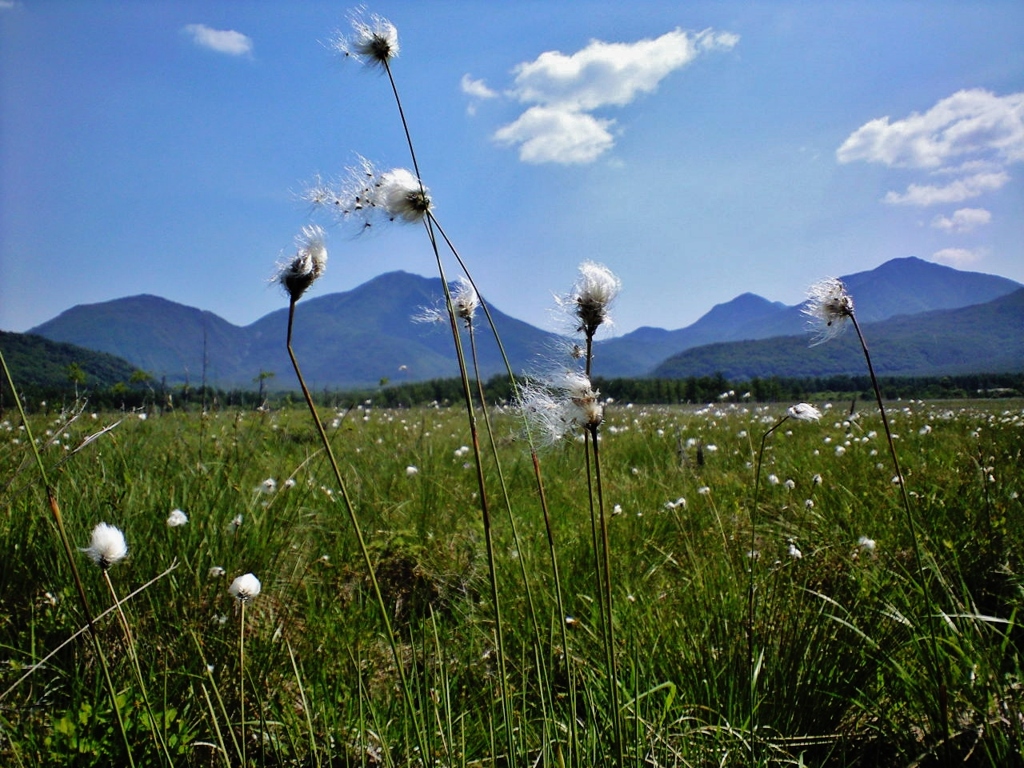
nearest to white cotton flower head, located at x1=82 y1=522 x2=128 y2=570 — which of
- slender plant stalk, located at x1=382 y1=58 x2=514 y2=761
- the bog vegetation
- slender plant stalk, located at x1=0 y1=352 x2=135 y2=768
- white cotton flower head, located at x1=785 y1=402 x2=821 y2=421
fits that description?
the bog vegetation

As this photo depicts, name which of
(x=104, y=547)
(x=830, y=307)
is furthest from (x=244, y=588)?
(x=830, y=307)

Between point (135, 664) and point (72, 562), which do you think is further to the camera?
point (135, 664)

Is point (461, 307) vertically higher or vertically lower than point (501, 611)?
higher

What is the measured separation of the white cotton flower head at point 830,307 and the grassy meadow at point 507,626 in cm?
55

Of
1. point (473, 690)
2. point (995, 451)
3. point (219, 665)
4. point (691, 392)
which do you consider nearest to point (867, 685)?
point (473, 690)

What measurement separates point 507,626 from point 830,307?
1925 mm

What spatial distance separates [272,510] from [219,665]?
1.20 m

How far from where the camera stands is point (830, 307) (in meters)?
1.86

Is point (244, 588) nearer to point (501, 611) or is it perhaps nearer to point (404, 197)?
point (404, 197)

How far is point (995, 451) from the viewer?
16.4ft

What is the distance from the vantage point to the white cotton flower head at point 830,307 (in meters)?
1.83

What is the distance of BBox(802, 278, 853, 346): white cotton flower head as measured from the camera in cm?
183

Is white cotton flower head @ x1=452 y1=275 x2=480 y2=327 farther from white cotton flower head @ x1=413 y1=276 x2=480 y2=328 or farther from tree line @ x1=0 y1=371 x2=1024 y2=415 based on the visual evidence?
tree line @ x1=0 y1=371 x2=1024 y2=415

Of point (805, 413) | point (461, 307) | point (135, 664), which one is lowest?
point (135, 664)
